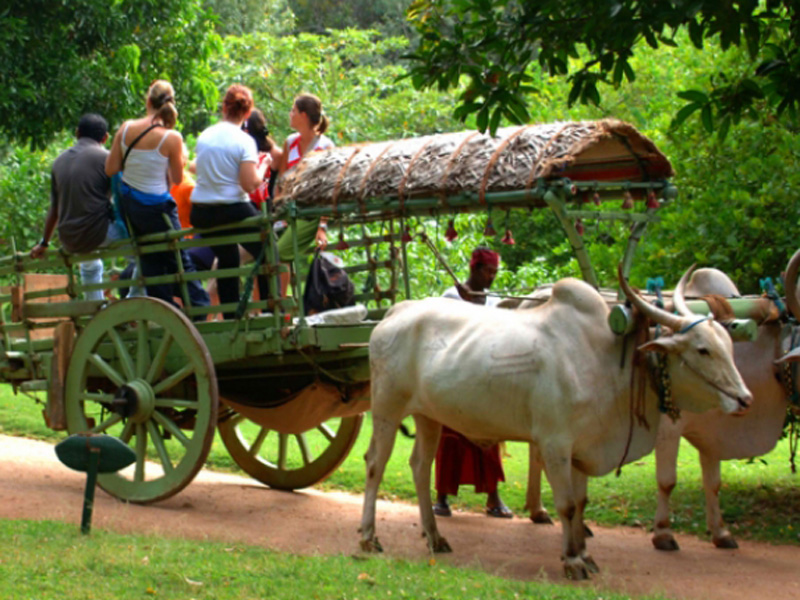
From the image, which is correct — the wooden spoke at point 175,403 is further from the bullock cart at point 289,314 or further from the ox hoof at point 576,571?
the ox hoof at point 576,571

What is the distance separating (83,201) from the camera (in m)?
8.17

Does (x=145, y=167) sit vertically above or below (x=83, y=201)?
above

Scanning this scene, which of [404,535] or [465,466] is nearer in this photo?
[404,535]

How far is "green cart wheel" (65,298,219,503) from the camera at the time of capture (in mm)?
7449

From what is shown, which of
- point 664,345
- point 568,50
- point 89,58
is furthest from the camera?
point 89,58

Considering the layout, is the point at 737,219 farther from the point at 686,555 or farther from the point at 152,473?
the point at 152,473

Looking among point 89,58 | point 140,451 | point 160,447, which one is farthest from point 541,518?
point 89,58

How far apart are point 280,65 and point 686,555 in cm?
1192

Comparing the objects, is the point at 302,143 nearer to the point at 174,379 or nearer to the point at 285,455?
the point at 174,379

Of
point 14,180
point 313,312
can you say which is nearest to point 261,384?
point 313,312

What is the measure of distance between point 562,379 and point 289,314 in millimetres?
2050

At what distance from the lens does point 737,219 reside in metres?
8.55

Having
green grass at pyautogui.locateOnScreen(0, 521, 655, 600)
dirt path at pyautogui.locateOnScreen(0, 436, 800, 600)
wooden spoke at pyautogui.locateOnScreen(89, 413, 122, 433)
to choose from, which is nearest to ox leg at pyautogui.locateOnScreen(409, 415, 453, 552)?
→ dirt path at pyautogui.locateOnScreen(0, 436, 800, 600)

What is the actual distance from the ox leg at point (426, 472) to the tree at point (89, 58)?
4.88m
